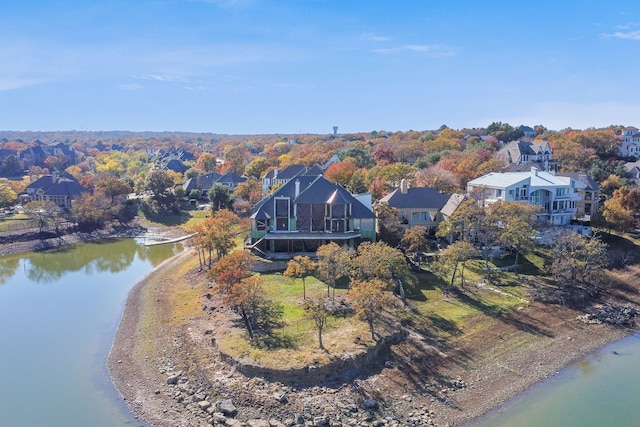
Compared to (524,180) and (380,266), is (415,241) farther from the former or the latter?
(524,180)

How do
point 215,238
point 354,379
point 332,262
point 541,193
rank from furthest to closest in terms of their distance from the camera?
1. point 541,193
2. point 215,238
3. point 332,262
4. point 354,379

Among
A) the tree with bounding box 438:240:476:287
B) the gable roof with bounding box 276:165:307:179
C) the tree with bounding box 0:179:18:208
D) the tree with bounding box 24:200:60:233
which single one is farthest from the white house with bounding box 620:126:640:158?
the tree with bounding box 0:179:18:208

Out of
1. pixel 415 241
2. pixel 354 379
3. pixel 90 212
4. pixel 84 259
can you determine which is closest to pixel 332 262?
pixel 415 241

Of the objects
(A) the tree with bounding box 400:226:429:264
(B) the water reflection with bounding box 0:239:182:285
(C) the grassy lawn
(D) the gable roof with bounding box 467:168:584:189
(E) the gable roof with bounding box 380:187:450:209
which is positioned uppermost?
(D) the gable roof with bounding box 467:168:584:189

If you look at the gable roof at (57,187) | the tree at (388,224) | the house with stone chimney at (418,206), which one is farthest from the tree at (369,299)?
the gable roof at (57,187)

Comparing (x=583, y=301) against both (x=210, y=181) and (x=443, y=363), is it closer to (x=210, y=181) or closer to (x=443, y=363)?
(x=443, y=363)

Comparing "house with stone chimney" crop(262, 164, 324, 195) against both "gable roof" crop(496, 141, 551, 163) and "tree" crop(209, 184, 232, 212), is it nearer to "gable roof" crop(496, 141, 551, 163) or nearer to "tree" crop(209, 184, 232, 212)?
"tree" crop(209, 184, 232, 212)

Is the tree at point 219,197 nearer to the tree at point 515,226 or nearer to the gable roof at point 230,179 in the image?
the gable roof at point 230,179
